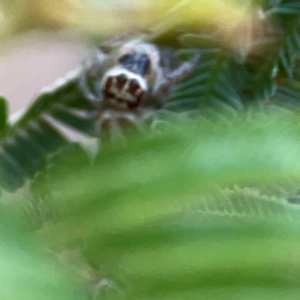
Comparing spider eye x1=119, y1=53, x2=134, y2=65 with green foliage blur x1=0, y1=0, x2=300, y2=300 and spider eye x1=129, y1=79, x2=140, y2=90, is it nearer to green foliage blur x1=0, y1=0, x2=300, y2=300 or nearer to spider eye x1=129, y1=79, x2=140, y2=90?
spider eye x1=129, y1=79, x2=140, y2=90

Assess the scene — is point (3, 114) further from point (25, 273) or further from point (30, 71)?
point (30, 71)

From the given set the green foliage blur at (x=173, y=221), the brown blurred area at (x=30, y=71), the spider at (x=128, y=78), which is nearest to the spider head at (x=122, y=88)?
the spider at (x=128, y=78)

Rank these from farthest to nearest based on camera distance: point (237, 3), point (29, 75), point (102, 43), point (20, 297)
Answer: point (29, 75) < point (102, 43) < point (237, 3) < point (20, 297)

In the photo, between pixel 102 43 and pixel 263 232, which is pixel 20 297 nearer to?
pixel 263 232

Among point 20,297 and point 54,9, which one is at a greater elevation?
point 54,9

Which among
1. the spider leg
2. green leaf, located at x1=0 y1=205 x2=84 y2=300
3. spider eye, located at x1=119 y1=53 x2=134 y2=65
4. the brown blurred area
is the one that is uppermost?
the brown blurred area

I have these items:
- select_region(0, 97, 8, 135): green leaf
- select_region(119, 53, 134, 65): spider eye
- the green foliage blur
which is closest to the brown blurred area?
select_region(119, 53, 134, 65): spider eye

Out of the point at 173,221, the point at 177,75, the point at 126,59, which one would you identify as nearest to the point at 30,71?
the point at 126,59

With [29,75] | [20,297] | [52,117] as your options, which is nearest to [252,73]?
[52,117]
